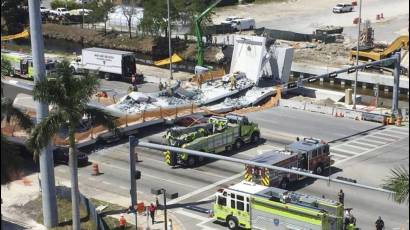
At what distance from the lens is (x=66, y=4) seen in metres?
122

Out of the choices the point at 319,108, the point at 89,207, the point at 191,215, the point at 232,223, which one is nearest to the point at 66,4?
the point at 319,108

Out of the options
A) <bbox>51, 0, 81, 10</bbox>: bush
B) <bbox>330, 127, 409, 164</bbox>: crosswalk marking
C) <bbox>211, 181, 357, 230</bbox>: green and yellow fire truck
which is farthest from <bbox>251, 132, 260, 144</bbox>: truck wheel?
<bbox>51, 0, 81, 10</bbox>: bush

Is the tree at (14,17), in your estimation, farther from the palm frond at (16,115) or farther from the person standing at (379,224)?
the person standing at (379,224)

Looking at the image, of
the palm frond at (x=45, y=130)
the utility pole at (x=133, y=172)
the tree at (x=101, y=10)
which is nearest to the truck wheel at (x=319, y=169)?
the utility pole at (x=133, y=172)

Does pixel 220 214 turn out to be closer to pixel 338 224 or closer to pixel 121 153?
pixel 338 224

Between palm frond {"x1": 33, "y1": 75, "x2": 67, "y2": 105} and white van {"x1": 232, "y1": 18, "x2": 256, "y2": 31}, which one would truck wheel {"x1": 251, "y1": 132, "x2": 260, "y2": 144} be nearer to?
palm frond {"x1": 33, "y1": 75, "x2": 67, "y2": 105}

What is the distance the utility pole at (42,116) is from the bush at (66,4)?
8822 cm

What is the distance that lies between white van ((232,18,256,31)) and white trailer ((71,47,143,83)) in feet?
93.5

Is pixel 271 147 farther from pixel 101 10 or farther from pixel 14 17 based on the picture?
pixel 14 17

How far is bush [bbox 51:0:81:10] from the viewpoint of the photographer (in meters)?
121

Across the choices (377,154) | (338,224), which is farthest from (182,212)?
(377,154)

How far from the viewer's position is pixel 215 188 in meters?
42.0

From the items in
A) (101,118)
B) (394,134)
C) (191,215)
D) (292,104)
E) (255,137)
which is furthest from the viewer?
(292,104)

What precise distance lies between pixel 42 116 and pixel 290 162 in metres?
14.3
